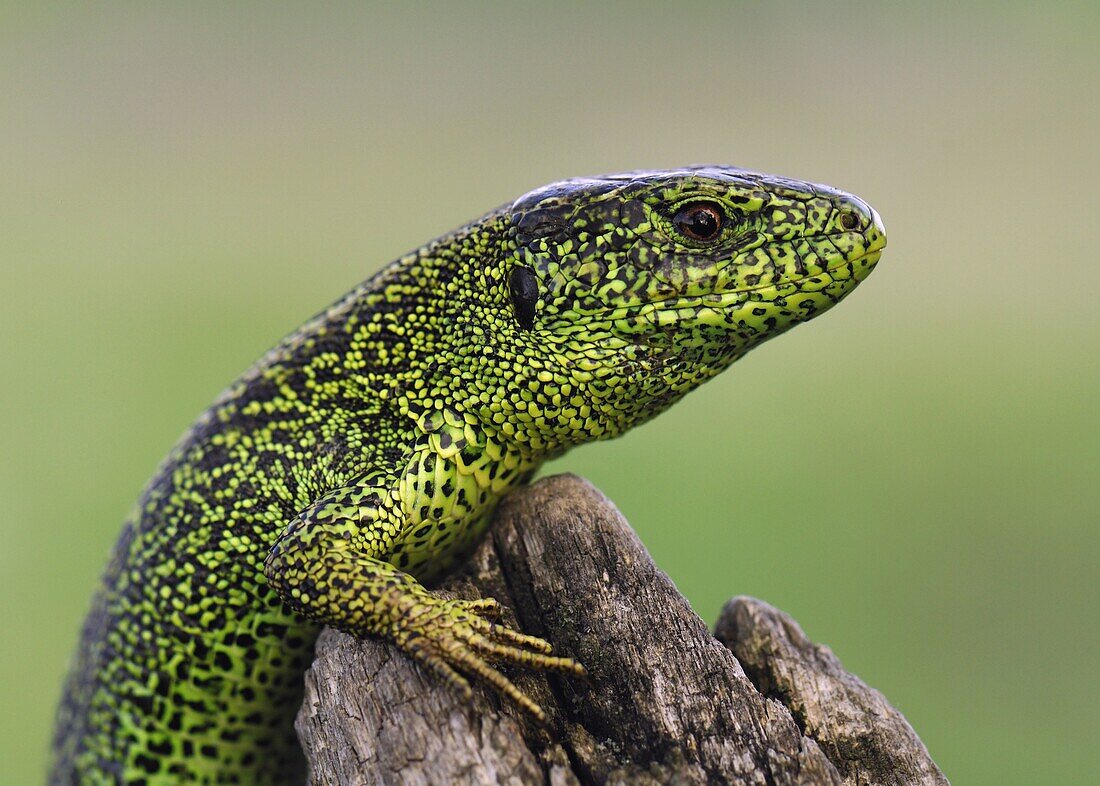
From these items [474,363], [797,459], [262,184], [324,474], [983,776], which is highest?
[262,184]

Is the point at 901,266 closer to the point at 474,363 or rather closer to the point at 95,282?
the point at 95,282

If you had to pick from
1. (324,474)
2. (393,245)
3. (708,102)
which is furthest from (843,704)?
(708,102)

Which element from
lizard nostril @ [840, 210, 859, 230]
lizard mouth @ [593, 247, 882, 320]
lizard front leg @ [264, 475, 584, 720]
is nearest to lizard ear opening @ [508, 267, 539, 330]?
lizard mouth @ [593, 247, 882, 320]

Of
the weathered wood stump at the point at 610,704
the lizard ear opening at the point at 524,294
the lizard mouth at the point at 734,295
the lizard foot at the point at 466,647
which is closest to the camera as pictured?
the weathered wood stump at the point at 610,704

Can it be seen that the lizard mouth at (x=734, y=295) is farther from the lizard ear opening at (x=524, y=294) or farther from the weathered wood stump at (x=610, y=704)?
the weathered wood stump at (x=610, y=704)

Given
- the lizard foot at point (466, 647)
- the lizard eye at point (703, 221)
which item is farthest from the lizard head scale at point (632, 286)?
the lizard foot at point (466, 647)
